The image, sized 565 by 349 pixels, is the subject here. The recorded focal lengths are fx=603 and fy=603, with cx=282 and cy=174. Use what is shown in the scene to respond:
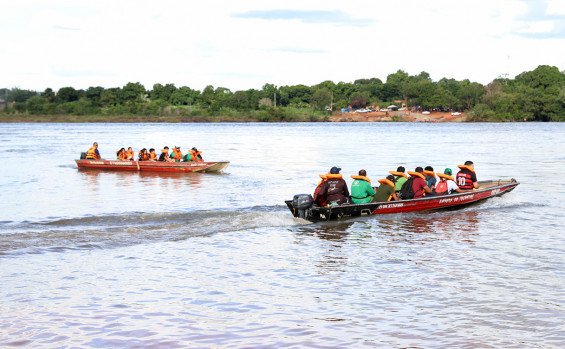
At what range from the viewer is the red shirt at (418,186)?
18359mm

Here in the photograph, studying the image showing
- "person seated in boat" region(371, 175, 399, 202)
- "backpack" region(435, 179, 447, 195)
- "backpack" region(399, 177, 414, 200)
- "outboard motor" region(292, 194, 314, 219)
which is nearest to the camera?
"outboard motor" region(292, 194, 314, 219)

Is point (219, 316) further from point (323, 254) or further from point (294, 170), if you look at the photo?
point (294, 170)

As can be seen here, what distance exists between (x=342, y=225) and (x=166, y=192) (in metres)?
10.5

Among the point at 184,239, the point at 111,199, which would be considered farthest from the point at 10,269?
the point at 111,199

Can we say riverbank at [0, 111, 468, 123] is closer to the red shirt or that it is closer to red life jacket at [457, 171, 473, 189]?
red life jacket at [457, 171, 473, 189]

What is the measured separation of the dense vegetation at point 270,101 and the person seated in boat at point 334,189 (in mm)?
133230

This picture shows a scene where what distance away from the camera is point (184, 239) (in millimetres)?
14781

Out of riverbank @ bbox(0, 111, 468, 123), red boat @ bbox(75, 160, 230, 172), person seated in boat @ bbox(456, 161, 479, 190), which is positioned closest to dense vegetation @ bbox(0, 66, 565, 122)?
riverbank @ bbox(0, 111, 468, 123)

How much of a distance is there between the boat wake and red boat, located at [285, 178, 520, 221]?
48cm

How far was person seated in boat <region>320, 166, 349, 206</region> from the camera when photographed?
16781 mm

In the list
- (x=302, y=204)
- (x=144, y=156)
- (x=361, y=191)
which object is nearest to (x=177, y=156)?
(x=144, y=156)

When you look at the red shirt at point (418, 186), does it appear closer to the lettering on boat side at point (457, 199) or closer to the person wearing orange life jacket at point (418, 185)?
the person wearing orange life jacket at point (418, 185)

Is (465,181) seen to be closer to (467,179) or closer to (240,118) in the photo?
(467,179)

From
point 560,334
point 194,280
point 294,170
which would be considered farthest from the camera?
point 294,170
